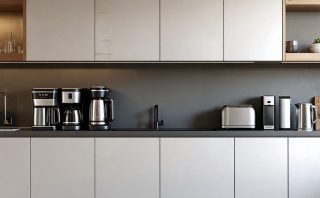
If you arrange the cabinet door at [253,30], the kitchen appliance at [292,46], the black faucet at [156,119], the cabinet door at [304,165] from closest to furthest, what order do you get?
the cabinet door at [304,165] < the cabinet door at [253,30] < the kitchen appliance at [292,46] < the black faucet at [156,119]

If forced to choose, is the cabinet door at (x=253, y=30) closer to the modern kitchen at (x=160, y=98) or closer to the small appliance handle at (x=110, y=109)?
the modern kitchen at (x=160, y=98)

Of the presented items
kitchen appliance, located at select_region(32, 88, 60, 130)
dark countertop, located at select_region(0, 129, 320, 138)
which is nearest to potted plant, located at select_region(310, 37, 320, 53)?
dark countertop, located at select_region(0, 129, 320, 138)

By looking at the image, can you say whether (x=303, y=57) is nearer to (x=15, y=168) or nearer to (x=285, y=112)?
(x=285, y=112)

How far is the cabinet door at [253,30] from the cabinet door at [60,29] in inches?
44.4

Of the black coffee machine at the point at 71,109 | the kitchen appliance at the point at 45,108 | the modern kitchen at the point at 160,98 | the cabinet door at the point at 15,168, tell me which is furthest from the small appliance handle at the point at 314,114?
the cabinet door at the point at 15,168

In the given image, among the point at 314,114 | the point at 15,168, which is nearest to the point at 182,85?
the point at 314,114

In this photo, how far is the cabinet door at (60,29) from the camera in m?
3.23

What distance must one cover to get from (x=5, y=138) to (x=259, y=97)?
7.09 ft

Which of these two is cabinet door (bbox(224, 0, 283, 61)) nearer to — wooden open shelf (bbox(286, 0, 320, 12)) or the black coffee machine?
wooden open shelf (bbox(286, 0, 320, 12))

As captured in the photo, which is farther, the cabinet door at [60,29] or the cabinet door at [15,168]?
the cabinet door at [60,29]

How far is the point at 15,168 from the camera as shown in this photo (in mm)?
3100

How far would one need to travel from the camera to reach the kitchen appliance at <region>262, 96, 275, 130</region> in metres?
3.27

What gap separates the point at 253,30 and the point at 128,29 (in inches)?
39.8

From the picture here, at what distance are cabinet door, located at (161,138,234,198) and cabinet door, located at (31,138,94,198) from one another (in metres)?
0.65
